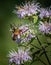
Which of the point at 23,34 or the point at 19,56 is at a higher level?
the point at 23,34

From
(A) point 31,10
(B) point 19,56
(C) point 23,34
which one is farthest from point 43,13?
(B) point 19,56

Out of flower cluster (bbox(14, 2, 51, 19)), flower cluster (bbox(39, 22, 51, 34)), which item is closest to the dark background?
flower cluster (bbox(14, 2, 51, 19))

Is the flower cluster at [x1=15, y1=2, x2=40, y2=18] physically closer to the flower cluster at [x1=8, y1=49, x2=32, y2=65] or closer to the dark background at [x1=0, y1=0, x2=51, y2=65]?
the dark background at [x1=0, y1=0, x2=51, y2=65]

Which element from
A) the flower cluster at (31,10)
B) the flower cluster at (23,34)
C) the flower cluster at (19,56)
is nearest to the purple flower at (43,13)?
the flower cluster at (31,10)

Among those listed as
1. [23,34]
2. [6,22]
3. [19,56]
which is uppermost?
[6,22]

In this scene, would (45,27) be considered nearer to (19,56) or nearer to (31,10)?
(31,10)

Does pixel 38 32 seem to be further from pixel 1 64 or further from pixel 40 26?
pixel 1 64

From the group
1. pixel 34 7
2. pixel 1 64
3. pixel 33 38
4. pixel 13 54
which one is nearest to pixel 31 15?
pixel 34 7
